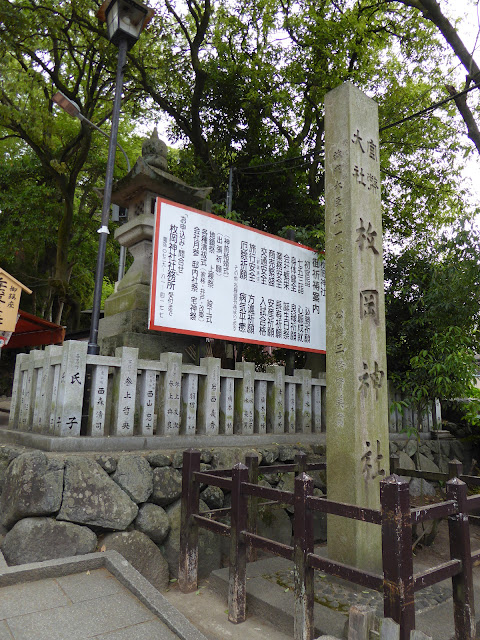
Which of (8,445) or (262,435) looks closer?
(8,445)

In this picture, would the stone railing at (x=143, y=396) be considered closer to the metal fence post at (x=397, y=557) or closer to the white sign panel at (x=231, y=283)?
the white sign panel at (x=231, y=283)

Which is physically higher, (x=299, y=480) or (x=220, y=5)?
(x=220, y=5)

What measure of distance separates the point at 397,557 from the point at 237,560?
1.48m

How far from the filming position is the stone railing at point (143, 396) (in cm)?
446

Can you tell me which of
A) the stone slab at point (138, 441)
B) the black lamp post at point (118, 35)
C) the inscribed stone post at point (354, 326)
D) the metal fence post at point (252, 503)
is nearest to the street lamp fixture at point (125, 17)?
the black lamp post at point (118, 35)

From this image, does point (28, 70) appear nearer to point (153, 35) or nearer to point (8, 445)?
point (153, 35)

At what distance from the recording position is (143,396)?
4.93 m

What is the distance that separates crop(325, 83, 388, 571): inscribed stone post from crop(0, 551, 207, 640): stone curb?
5.83ft

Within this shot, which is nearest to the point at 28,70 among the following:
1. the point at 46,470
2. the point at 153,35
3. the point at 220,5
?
the point at 153,35

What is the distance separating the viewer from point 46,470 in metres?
3.79

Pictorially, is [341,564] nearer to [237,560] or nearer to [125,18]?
[237,560]

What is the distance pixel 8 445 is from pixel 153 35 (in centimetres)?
1187

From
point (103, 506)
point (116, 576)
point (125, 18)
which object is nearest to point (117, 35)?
point (125, 18)

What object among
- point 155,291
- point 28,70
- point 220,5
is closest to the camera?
point 155,291
